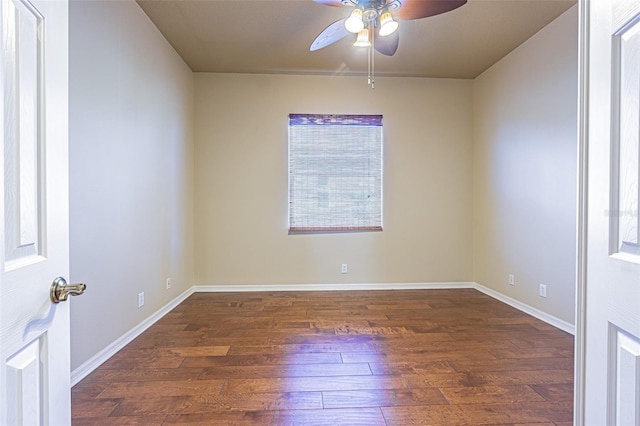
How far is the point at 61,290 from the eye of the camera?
79cm

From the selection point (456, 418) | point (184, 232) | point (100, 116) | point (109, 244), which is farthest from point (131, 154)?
point (456, 418)

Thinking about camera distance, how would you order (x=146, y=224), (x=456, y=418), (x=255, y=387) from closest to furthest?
1. (x=456, y=418)
2. (x=255, y=387)
3. (x=146, y=224)

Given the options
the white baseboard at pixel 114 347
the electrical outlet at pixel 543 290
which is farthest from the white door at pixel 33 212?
the electrical outlet at pixel 543 290

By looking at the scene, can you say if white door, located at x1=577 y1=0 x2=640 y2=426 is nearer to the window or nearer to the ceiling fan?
the ceiling fan

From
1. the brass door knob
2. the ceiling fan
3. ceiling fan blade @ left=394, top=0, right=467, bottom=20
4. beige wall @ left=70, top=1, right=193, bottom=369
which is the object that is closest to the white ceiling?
beige wall @ left=70, top=1, right=193, bottom=369

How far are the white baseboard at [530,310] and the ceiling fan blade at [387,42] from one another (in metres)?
2.53

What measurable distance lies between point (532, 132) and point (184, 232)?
→ 3.89m

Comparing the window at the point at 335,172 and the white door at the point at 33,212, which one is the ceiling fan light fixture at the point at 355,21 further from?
the window at the point at 335,172

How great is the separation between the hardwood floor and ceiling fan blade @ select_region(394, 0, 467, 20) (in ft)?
7.73

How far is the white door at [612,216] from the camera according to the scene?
702 mm

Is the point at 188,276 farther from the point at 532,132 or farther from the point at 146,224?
the point at 532,132

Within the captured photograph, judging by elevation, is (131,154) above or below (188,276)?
above

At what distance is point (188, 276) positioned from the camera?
3.76 meters

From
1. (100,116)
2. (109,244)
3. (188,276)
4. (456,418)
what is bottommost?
(456,418)
